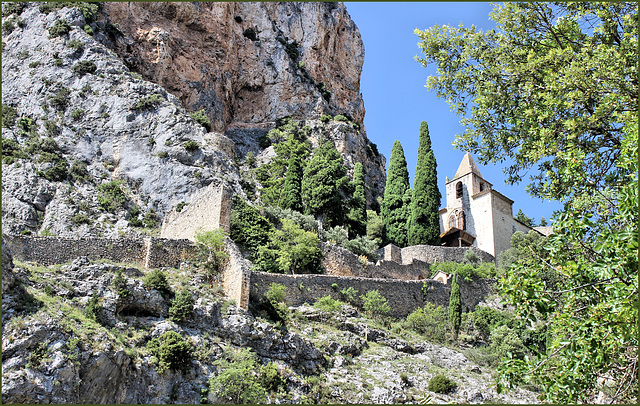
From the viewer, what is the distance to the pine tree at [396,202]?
43125 mm

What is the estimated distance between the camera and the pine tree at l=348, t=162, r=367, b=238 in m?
42.0

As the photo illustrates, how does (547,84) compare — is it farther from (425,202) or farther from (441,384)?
(425,202)

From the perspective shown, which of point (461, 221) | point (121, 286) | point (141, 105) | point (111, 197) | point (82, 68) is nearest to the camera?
point (121, 286)

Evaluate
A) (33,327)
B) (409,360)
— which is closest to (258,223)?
(409,360)

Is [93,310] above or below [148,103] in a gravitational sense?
below

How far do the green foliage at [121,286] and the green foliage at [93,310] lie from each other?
899mm

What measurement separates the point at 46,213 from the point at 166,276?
11886 millimetres

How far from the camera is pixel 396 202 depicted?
44.6 metres

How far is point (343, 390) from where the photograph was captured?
20875 mm

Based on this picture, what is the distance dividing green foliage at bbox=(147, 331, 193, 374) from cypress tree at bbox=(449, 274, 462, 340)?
15.6 meters

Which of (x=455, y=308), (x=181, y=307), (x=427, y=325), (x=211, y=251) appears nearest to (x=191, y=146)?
(x=211, y=251)

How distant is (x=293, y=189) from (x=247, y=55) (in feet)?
72.8

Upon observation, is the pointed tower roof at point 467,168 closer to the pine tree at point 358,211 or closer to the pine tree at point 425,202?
the pine tree at point 425,202

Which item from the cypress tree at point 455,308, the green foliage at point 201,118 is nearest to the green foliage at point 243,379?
the cypress tree at point 455,308
